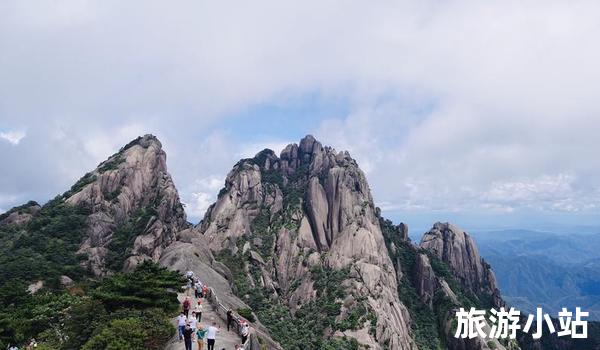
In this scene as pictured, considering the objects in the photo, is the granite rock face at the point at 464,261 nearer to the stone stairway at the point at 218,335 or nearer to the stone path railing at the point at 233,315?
the stone path railing at the point at 233,315

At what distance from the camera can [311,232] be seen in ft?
339

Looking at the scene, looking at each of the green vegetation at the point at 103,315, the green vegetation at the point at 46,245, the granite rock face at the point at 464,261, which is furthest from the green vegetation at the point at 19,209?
the granite rock face at the point at 464,261

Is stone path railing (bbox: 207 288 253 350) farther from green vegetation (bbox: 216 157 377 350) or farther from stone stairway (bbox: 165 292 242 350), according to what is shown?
green vegetation (bbox: 216 157 377 350)

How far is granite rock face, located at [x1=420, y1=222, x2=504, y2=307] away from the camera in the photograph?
12388cm

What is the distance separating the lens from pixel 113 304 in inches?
1270

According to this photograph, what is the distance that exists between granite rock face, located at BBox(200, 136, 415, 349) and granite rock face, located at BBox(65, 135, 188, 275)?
1663cm

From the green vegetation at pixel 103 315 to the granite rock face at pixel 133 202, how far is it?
87.1 ft

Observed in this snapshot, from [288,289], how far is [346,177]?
99.8 feet

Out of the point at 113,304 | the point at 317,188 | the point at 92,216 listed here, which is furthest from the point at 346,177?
the point at 113,304

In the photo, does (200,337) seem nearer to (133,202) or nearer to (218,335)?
(218,335)

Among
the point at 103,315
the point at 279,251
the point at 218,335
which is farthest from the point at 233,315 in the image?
the point at 279,251

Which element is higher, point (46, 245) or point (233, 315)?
point (46, 245)

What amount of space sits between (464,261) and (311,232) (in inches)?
1956

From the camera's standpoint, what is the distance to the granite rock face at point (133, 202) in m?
73.1
